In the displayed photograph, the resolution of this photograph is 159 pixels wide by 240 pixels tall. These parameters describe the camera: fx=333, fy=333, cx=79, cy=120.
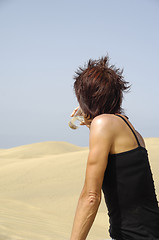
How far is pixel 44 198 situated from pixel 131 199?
8336 millimetres

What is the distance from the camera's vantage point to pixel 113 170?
66.4 inches

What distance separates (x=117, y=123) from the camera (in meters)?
1.66

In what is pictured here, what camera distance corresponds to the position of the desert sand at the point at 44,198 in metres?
5.38

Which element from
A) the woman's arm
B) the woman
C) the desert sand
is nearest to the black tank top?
the woman

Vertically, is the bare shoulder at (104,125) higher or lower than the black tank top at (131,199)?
higher

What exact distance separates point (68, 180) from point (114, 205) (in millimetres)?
9680

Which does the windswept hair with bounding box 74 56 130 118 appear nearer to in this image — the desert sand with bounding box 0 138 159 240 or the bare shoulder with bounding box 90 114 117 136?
the bare shoulder with bounding box 90 114 117 136

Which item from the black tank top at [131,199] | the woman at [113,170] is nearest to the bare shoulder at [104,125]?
the woman at [113,170]

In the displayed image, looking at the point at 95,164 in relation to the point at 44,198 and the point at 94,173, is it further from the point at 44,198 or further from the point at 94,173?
the point at 44,198

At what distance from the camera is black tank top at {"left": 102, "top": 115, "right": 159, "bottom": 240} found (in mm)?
1670

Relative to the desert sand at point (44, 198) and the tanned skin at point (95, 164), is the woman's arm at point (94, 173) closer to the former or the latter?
the tanned skin at point (95, 164)

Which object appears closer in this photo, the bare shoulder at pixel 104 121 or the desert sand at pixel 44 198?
the bare shoulder at pixel 104 121

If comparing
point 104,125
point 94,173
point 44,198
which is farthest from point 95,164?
point 44,198

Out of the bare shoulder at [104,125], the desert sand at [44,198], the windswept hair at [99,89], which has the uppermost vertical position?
the windswept hair at [99,89]
